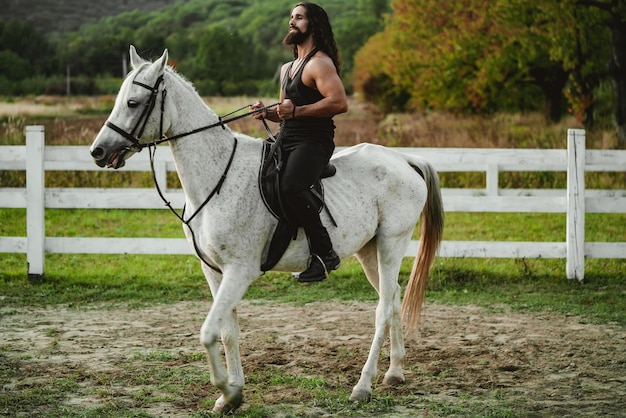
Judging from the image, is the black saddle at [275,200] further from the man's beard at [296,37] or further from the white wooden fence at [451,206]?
the white wooden fence at [451,206]

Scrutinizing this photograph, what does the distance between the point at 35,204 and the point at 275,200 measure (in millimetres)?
5287

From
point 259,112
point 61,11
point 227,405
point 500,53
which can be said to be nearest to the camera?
point 227,405

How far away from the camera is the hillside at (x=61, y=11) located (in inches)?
3211

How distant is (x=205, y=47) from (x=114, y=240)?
70012 mm

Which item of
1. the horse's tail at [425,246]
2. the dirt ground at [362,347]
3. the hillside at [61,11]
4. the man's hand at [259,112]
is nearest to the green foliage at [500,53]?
the dirt ground at [362,347]

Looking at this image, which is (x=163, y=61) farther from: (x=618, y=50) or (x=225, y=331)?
(x=618, y=50)

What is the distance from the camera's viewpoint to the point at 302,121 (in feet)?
16.3

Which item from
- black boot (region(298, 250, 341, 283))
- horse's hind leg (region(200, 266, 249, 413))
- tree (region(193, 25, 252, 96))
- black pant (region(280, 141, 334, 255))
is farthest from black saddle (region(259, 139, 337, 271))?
tree (region(193, 25, 252, 96))

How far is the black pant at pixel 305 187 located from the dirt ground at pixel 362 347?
3.58 ft

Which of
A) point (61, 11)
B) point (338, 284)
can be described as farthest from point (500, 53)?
point (61, 11)

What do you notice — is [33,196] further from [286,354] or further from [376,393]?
[376,393]

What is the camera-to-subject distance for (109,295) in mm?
8633

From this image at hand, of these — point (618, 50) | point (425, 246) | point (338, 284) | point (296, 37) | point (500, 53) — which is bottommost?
point (338, 284)

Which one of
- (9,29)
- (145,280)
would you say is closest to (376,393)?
(145,280)
